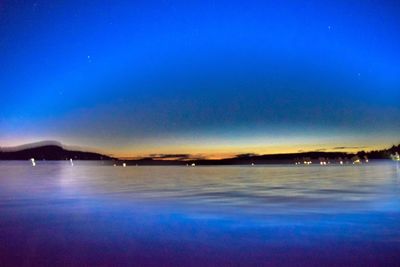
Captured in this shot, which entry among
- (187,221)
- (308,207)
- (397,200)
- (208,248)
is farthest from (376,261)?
(397,200)

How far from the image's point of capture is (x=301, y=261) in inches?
479

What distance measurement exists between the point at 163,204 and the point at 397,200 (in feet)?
48.7

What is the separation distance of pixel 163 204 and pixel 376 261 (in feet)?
55.0

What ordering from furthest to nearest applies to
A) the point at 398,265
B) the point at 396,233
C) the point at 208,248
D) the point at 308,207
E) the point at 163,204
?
the point at 163,204
the point at 308,207
the point at 396,233
the point at 208,248
the point at 398,265

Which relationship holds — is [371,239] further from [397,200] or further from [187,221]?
[397,200]

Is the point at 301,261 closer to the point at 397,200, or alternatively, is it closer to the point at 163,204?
the point at 163,204

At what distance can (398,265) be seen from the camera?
11625mm

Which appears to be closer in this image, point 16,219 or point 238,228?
point 238,228

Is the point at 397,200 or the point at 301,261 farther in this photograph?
the point at 397,200

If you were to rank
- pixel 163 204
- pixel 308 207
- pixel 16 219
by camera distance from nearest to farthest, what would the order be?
pixel 16 219, pixel 308 207, pixel 163 204

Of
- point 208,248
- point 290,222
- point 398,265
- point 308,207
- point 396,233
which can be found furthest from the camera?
point 308,207

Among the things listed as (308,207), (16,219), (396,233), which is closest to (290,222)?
(396,233)

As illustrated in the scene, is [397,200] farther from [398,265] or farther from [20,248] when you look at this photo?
[20,248]

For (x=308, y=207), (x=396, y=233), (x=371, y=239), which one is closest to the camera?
(x=371, y=239)
